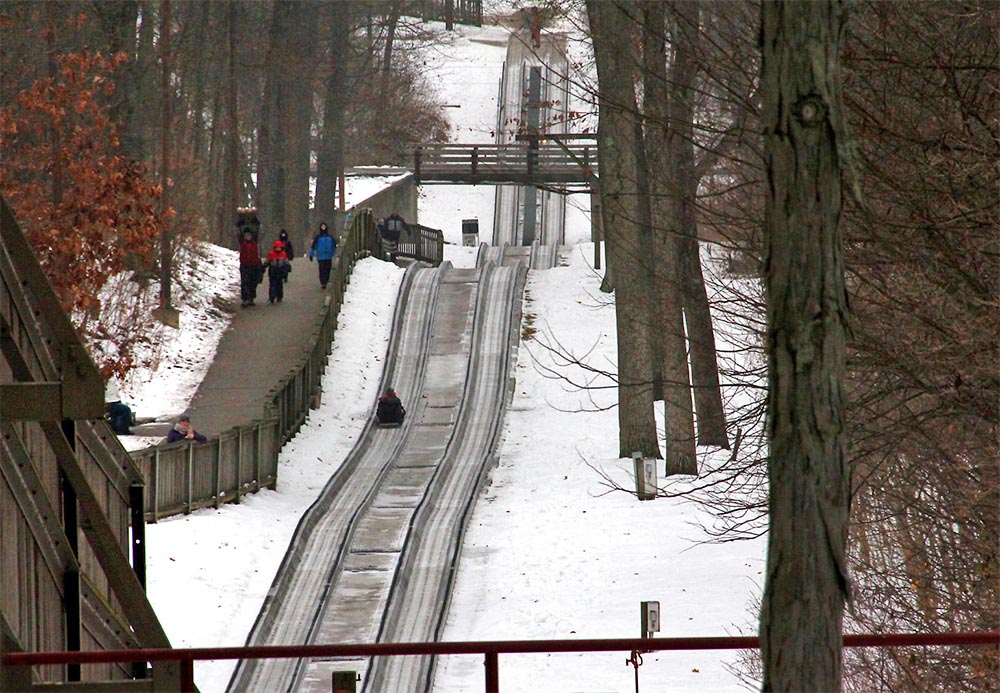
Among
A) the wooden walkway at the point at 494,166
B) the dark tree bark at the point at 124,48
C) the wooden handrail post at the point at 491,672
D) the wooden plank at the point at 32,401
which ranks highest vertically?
the dark tree bark at the point at 124,48

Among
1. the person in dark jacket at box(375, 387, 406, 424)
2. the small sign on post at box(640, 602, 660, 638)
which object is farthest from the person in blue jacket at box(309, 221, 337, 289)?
the small sign on post at box(640, 602, 660, 638)

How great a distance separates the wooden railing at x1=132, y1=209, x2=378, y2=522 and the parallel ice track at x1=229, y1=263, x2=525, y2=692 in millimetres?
1035

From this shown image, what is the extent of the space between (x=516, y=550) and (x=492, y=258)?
2509 cm

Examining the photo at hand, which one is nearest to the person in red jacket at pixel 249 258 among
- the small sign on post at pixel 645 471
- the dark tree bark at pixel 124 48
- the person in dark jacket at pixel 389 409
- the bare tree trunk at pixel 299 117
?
the dark tree bark at pixel 124 48

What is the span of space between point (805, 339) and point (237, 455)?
15.2 metres

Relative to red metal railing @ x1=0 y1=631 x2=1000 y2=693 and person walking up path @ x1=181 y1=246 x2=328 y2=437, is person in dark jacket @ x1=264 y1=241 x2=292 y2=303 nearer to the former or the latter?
person walking up path @ x1=181 y1=246 x2=328 y2=437

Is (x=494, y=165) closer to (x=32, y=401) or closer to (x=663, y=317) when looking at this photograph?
(x=663, y=317)

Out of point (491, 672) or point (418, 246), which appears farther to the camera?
point (418, 246)

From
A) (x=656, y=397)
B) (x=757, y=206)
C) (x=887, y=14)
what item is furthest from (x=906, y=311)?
(x=656, y=397)

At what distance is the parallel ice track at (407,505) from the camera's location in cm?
1502

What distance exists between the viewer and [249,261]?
A: 1121 inches

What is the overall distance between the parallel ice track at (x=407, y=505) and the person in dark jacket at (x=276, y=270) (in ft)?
8.31

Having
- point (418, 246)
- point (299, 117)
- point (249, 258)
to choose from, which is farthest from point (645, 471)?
point (299, 117)

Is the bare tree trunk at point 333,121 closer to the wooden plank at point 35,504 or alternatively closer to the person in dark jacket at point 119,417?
the person in dark jacket at point 119,417
